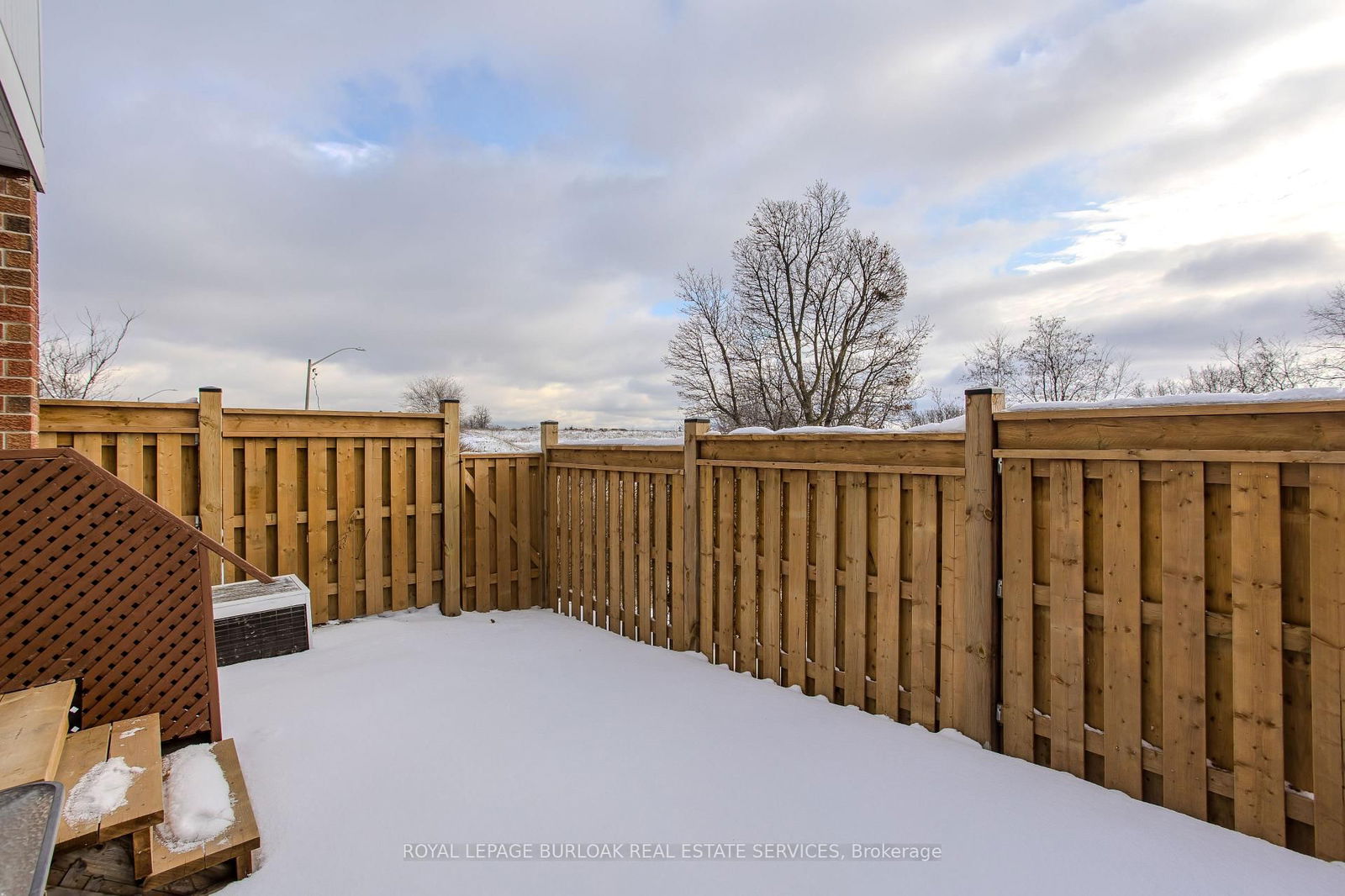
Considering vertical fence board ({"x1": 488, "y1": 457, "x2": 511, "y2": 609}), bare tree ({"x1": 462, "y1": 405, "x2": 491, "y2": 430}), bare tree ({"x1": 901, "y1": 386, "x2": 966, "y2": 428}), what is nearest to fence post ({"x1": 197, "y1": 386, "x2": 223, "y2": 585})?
vertical fence board ({"x1": 488, "y1": 457, "x2": 511, "y2": 609})

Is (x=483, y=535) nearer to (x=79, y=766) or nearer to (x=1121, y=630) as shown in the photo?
(x=79, y=766)

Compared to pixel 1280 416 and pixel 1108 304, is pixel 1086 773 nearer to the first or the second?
pixel 1280 416

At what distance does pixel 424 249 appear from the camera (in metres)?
8.94

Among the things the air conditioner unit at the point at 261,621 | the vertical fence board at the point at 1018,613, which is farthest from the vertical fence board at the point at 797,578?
the air conditioner unit at the point at 261,621

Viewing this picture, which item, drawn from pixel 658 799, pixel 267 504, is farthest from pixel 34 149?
pixel 658 799

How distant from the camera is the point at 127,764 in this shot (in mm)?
1845

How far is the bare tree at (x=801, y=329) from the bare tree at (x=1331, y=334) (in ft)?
29.0

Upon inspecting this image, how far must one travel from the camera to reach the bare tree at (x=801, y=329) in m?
18.0

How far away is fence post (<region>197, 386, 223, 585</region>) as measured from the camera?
167 inches

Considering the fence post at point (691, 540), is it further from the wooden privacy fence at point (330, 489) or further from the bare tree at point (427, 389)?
the bare tree at point (427, 389)

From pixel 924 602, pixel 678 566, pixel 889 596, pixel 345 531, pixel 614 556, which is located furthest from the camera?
pixel 345 531

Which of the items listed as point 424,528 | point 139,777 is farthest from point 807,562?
point 424,528

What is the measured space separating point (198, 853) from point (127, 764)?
0.40 meters

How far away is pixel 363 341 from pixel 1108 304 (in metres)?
14.4
